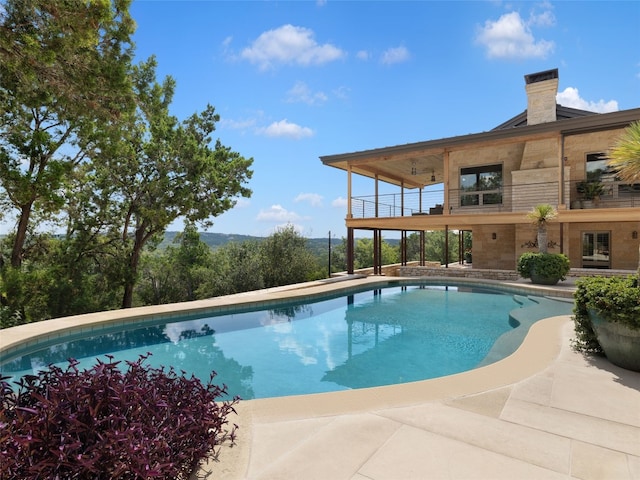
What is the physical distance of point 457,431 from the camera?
311 cm

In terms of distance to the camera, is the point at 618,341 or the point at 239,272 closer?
the point at 618,341

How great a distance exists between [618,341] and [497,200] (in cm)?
1336

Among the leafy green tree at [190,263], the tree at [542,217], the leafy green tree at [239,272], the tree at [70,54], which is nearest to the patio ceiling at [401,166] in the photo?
the tree at [542,217]

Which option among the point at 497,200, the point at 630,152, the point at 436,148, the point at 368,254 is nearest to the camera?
the point at 630,152

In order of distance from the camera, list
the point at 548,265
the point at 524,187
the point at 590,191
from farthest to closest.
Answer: the point at 524,187 < the point at 590,191 < the point at 548,265

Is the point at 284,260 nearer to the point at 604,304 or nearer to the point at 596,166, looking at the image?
the point at 596,166

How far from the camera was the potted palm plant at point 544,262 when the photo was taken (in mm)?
12836

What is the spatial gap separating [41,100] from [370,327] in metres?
8.26

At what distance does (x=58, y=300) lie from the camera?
12.8m

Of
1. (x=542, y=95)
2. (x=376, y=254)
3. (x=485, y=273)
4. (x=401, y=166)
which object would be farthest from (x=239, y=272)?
(x=542, y=95)

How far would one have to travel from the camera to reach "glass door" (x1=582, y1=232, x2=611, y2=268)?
15328 mm

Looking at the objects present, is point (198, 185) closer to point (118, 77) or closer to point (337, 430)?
point (118, 77)

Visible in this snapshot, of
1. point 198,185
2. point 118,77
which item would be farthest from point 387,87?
point 118,77

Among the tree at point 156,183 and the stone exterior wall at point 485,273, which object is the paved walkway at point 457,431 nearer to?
the stone exterior wall at point 485,273
